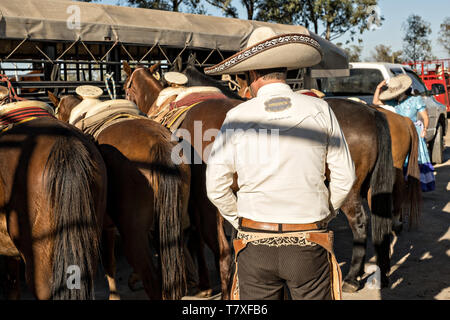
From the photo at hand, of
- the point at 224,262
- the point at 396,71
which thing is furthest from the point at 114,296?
the point at 396,71

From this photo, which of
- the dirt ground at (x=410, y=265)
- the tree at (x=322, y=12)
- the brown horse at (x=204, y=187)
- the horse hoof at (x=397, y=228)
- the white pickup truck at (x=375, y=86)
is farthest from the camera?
the tree at (x=322, y=12)

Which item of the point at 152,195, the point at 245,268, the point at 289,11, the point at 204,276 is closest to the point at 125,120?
the point at 152,195

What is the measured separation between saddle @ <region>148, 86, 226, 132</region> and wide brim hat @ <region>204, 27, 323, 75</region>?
2.10 meters

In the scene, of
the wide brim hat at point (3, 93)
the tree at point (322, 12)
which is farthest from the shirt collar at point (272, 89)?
the tree at point (322, 12)

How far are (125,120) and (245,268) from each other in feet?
6.42

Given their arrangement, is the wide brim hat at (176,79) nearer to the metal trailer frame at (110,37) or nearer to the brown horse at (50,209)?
the metal trailer frame at (110,37)

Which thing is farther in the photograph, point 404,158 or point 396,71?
point 396,71

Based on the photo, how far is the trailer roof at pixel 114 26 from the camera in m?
6.93

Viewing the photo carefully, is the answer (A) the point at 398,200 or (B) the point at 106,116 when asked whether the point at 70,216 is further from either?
(A) the point at 398,200

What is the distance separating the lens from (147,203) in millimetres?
3377

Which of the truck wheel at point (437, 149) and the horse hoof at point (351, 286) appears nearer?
the horse hoof at point (351, 286)

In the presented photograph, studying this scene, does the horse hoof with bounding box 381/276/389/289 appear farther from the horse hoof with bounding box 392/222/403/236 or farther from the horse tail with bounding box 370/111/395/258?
the horse hoof with bounding box 392/222/403/236

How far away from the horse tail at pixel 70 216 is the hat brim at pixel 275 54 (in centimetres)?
107

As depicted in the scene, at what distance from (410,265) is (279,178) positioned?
3.60 metres
